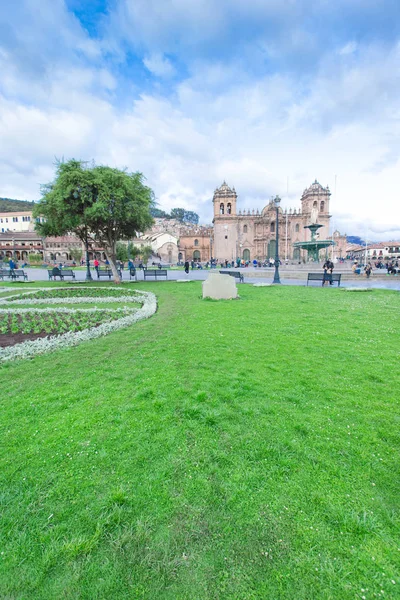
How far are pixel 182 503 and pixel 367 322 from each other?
7580 millimetres

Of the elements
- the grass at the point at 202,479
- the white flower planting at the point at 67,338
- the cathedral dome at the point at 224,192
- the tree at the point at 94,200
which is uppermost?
the cathedral dome at the point at 224,192

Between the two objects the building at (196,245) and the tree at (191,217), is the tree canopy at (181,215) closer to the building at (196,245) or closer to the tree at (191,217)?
the tree at (191,217)

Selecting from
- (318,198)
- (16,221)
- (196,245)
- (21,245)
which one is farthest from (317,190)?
(16,221)

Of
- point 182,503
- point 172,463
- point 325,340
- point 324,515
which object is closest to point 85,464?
point 172,463

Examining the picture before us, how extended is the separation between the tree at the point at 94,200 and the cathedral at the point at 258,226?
1953 inches

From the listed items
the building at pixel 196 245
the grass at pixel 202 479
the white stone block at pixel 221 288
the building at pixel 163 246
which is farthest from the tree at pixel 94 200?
the building at pixel 196 245

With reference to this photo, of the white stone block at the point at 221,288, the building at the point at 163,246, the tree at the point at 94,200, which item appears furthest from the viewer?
the building at the point at 163,246

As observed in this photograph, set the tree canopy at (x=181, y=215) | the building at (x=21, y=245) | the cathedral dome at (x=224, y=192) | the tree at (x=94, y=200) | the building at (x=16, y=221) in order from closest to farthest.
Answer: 1. the tree at (x=94, y=200)
2. the cathedral dome at (x=224, y=192)
3. the building at (x=21, y=245)
4. the building at (x=16, y=221)
5. the tree canopy at (x=181, y=215)

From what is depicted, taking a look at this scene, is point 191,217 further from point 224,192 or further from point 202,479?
point 202,479

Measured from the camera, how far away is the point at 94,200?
59.9 ft

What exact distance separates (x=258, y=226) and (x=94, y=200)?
55617mm

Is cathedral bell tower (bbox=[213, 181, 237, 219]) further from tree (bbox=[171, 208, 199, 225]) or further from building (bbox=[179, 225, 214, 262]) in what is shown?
tree (bbox=[171, 208, 199, 225])

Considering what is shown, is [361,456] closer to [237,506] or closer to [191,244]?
[237,506]

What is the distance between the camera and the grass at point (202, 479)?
69.5 inches
